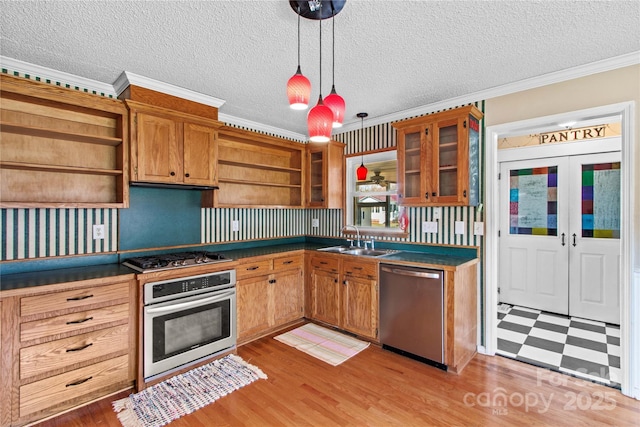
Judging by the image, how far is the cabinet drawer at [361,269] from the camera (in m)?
3.13

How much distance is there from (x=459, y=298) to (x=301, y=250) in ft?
6.05

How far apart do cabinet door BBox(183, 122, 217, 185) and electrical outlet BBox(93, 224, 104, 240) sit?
83 centimetres

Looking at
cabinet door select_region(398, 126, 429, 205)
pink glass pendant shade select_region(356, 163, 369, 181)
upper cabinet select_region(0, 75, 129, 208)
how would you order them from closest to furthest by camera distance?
1. upper cabinet select_region(0, 75, 129, 208)
2. cabinet door select_region(398, 126, 429, 205)
3. pink glass pendant shade select_region(356, 163, 369, 181)

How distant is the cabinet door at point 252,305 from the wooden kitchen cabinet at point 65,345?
982 mm

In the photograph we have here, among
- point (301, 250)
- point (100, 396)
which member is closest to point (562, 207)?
point (301, 250)

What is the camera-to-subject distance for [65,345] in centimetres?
210

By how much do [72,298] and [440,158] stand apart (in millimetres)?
3257

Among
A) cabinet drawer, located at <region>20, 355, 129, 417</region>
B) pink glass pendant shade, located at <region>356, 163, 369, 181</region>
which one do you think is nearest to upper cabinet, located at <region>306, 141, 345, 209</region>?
pink glass pendant shade, located at <region>356, 163, 369, 181</region>

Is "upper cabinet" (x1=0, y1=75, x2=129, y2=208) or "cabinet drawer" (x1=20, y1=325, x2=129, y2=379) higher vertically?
"upper cabinet" (x1=0, y1=75, x2=129, y2=208)

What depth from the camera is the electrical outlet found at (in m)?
2.70

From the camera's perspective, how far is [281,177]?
14.3ft

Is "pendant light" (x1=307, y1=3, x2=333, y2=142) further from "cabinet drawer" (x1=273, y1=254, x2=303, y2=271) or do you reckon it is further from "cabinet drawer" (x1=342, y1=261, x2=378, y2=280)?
"cabinet drawer" (x1=273, y1=254, x2=303, y2=271)

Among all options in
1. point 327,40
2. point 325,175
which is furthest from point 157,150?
point 325,175

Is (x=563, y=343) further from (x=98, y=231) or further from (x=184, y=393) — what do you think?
(x=98, y=231)
